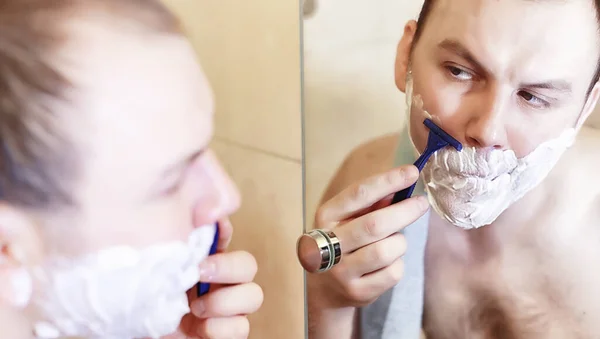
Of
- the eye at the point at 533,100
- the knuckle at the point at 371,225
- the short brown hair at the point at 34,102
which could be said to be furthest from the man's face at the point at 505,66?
the short brown hair at the point at 34,102

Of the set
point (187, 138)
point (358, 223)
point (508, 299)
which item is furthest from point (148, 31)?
point (508, 299)

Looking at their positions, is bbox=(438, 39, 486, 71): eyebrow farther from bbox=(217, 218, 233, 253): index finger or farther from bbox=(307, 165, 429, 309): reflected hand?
bbox=(217, 218, 233, 253): index finger

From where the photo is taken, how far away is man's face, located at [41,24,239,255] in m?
0.43

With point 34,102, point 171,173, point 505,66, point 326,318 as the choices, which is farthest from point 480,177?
point 34,102

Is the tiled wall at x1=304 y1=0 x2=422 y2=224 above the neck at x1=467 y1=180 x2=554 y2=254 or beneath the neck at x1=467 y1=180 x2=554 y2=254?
above

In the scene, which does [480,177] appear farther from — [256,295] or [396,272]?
[256,295]

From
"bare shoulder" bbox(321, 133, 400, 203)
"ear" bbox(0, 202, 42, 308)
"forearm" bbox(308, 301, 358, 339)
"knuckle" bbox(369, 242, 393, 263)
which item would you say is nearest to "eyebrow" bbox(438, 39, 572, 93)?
"bare shoulder" bbox(321, 133, 400, 203)

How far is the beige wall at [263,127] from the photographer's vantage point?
0.55 metres

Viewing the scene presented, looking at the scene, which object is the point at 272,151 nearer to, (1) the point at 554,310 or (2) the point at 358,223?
(2) the point at 358,223

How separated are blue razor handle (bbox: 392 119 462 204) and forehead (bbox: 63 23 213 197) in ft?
0.91

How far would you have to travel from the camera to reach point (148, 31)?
456 millimetres

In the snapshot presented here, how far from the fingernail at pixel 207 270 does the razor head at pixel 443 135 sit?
297 mm

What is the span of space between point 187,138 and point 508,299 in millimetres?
489

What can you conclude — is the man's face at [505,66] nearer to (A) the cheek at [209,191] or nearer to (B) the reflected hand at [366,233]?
(B) the reflected hand at [366,233]
